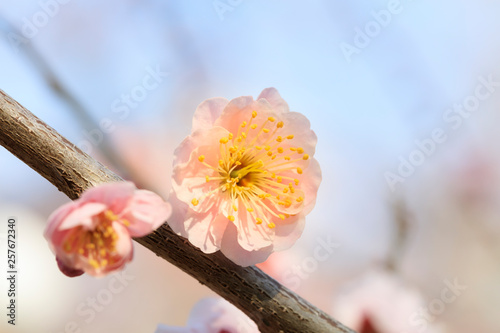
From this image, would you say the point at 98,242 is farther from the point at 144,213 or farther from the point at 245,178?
the point at 245,178

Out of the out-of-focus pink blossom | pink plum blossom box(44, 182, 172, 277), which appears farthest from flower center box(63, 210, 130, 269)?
the out-of-focus pink blossom

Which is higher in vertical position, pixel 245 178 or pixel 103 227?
pixel 245 178

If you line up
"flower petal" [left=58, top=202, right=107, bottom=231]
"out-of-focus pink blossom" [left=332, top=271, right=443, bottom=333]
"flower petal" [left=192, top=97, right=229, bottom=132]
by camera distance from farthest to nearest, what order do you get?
"out-of-focus pink blossom" [left=332, top=271, right=443, bottom=333] < "flower petal" [left=192, top=97, right=229, bottom=132] < "flower petal" [left=58, top=202, right=107, bottom=231]

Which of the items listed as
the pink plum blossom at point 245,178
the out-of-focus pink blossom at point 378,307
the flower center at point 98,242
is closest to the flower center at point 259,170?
the pink plum blossom at point 245,178

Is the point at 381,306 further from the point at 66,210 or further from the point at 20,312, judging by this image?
the point at 20,312

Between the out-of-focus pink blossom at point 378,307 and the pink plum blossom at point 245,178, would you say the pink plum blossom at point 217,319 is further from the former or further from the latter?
the out-of-focus pink blossom at point 378,307

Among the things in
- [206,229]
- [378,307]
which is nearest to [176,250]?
[206,229]

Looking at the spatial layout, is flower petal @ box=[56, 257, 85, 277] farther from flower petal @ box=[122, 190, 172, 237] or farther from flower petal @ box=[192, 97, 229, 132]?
flower petal @ box=[192, 97, 229, 132]
